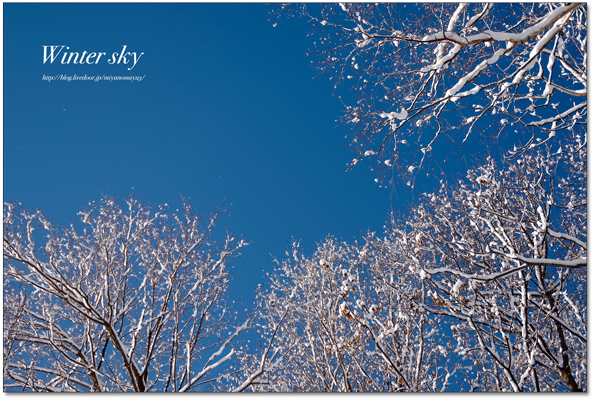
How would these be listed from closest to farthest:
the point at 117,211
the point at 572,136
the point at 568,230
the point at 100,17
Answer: the point at 100,17 < the point at 572,136 < the point at 568,230 < the point at 117,211

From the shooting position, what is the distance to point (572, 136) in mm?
4469

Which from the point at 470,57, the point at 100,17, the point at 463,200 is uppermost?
the point at 100,17

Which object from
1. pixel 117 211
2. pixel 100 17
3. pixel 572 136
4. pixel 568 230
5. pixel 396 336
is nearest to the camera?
pixel 100 17

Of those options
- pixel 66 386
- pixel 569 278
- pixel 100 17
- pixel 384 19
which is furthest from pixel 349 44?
pixel 66 386

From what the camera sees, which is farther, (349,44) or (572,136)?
(572,136)

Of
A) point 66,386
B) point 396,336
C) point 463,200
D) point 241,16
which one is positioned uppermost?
point 241,16

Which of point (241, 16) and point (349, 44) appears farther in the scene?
point (241, 16)

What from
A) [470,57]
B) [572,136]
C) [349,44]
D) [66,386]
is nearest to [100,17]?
[349,44]
